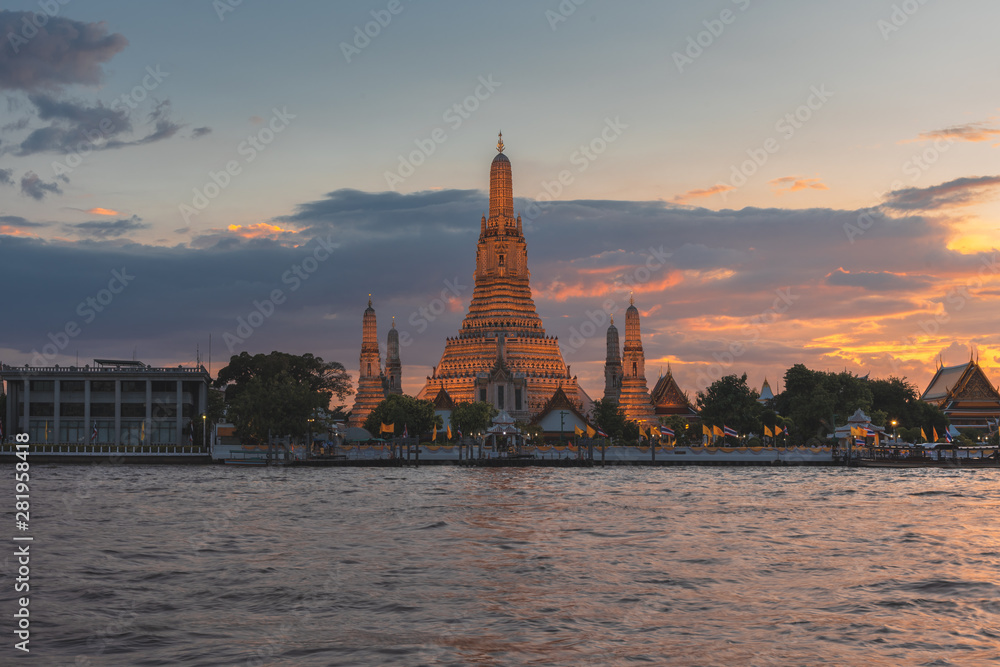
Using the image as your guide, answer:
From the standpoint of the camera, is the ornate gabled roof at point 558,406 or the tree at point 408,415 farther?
the ornate gabled roof at point 558,406

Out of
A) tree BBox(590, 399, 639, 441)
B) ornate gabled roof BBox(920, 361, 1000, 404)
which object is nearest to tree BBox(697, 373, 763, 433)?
tree BBox(590, 399, 639, 441)

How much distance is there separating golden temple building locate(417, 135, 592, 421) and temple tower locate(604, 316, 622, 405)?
1119 centimetres

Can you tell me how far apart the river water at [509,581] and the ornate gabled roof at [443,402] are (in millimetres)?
83361

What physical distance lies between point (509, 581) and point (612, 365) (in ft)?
458

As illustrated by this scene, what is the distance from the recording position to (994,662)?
727 inches

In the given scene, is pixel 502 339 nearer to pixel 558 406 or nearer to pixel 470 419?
pixel 558 406

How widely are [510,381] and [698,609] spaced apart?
372 ft

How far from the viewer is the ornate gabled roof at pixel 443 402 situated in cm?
13762

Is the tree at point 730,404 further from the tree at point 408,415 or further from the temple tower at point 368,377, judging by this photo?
the temple tower at point 368,377

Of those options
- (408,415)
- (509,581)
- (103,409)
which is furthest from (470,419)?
(509,581)

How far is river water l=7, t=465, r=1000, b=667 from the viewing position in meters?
19.7

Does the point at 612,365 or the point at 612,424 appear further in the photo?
the point at 612,365

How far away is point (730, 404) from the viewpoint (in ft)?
387

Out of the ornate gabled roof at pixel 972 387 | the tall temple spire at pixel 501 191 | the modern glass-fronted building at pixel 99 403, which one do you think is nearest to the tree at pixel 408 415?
the modern glass-fronted building at pixel 99 403
